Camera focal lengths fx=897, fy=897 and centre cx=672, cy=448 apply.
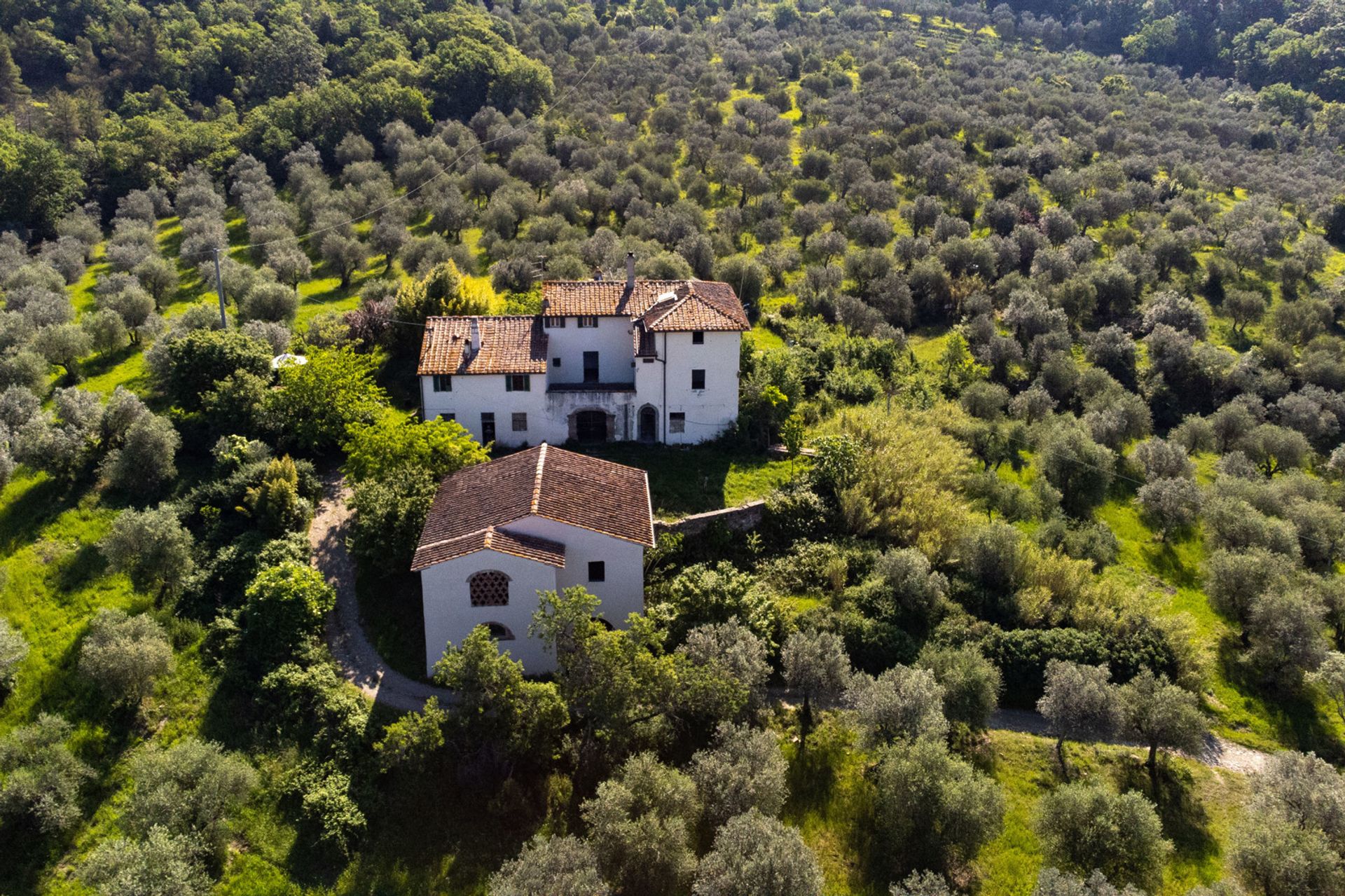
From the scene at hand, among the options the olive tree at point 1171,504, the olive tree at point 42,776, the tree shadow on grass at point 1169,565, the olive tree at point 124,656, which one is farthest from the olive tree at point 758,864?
the olive tree at point 1171,504

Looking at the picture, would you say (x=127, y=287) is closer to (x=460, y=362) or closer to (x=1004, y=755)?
(x=460, y=362)

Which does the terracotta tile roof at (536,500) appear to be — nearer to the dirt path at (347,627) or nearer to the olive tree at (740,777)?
the dirt path at (347,627)

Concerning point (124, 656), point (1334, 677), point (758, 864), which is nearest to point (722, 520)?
point (758, 864)

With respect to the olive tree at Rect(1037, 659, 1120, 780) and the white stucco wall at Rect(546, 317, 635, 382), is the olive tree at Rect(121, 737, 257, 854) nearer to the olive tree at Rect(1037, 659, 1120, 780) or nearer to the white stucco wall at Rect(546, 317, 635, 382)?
the white stucco wall at Rect(546, 317, 635, 382)

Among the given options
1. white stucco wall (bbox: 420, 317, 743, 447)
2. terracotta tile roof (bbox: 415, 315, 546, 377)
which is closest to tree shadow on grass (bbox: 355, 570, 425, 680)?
white stucco wall (bbox: 420, 317, 743, 447)

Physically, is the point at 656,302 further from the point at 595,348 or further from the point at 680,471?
the point at 680,471

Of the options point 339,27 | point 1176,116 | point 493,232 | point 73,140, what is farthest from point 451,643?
point 1176,116
